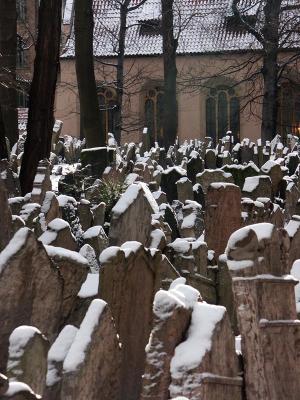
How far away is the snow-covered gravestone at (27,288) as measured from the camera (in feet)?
11.1

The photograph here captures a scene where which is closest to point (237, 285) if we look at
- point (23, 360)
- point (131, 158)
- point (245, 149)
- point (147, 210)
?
point (23, 360)

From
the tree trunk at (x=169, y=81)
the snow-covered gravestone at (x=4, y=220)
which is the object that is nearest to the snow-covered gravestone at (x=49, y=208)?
the snow-covered gravestone at (x=4, y=220)

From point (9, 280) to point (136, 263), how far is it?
823 mm

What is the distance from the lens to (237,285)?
10.6ft

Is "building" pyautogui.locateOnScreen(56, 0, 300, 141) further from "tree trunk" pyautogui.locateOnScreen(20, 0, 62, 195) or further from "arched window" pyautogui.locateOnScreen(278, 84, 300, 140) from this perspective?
"tree trunk" pyautogui.locateOnScreen(20, 0, 62, 195)

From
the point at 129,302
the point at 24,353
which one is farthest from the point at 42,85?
the point at 24,353

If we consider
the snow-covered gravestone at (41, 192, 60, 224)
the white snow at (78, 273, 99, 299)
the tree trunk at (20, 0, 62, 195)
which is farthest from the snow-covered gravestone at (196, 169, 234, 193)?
the white snow at (78, 273, 99, 299)

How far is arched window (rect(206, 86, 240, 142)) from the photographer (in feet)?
145

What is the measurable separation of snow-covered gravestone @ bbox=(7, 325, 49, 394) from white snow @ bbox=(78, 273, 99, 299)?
103cm

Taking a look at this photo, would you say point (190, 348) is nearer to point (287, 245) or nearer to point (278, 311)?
point (278, 311)

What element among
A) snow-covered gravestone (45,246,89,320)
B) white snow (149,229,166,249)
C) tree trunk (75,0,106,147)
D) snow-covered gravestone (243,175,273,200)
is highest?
tree trunk (75,0,106,147)

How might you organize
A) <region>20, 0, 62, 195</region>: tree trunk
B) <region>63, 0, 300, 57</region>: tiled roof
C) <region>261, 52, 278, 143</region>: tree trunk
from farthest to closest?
<region>63, 0, 300, 57</region>: tiled roof < <region>261, 52, 278, 143</region>: tree trunk < <region>20, 0, 62, 195</region>: tree trunk

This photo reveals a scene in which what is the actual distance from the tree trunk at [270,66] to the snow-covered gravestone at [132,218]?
20.3m

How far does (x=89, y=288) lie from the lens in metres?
4.18
